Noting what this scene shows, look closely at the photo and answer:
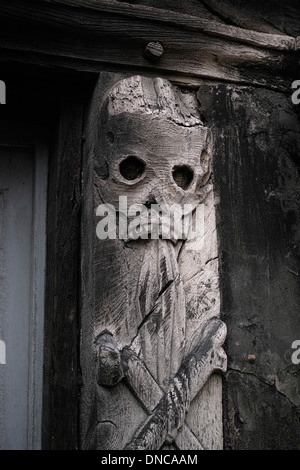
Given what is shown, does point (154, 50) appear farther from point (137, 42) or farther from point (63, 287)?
point (63, 287)

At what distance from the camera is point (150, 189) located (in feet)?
7.01

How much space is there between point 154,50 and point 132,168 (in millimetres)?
449

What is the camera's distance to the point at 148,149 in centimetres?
215

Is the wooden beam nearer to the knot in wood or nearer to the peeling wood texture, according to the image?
the knot in wood

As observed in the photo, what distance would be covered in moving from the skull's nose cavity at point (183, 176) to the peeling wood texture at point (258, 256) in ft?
0.37

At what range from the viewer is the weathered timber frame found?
2.08 m

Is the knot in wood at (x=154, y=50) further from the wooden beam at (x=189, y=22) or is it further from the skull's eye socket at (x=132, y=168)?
the skull's eye socket at (x=132, y=168)

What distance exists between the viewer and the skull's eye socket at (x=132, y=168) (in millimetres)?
2154

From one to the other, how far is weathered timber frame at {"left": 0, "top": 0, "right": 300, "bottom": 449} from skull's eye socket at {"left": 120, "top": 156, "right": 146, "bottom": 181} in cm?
20

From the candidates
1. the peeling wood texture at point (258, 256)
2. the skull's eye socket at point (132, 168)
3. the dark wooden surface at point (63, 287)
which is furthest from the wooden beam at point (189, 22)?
the skull's eye socket at point (132, 168)

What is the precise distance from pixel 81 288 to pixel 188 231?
1.43ft

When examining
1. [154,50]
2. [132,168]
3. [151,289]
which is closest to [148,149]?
[132,168]

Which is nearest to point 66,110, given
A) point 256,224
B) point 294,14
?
point 256,224

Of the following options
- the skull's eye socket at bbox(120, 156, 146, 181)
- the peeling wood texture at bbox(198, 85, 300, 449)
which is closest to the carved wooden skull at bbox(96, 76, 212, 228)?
the skull's eye socket at bbox(120, 156, 146, 181)
